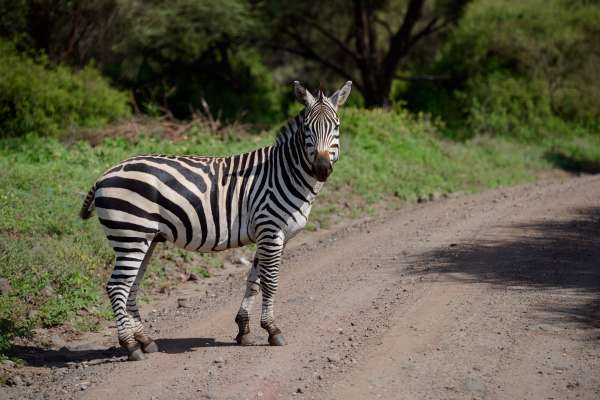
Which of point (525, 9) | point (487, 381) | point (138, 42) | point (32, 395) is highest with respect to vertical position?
point (525, 9)

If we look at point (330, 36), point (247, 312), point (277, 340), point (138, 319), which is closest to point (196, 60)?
point (330, 36)

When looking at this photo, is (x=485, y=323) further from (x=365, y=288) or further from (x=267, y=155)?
(x=267, y=155)

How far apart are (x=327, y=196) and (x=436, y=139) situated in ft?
19.4

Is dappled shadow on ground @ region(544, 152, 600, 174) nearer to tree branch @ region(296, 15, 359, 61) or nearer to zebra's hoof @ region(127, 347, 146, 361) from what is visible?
tree branch @ region(296, 15, 359, 61)

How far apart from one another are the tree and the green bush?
22.8ft

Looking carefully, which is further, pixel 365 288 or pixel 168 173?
pixel 365 288

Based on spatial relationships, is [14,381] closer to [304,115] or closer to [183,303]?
[183,303]

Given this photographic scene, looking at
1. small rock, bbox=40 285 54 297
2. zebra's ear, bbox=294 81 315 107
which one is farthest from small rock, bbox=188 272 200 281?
zebra's ear, bbox=294 81 315 107

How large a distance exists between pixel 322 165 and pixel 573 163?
13.7 m

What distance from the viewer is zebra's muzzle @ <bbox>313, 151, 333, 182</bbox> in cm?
605

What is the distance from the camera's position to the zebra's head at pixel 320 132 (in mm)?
6094

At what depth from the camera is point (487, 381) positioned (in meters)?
5.32

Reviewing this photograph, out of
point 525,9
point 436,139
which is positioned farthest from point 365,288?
point 525,9

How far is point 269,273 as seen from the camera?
645 cm
